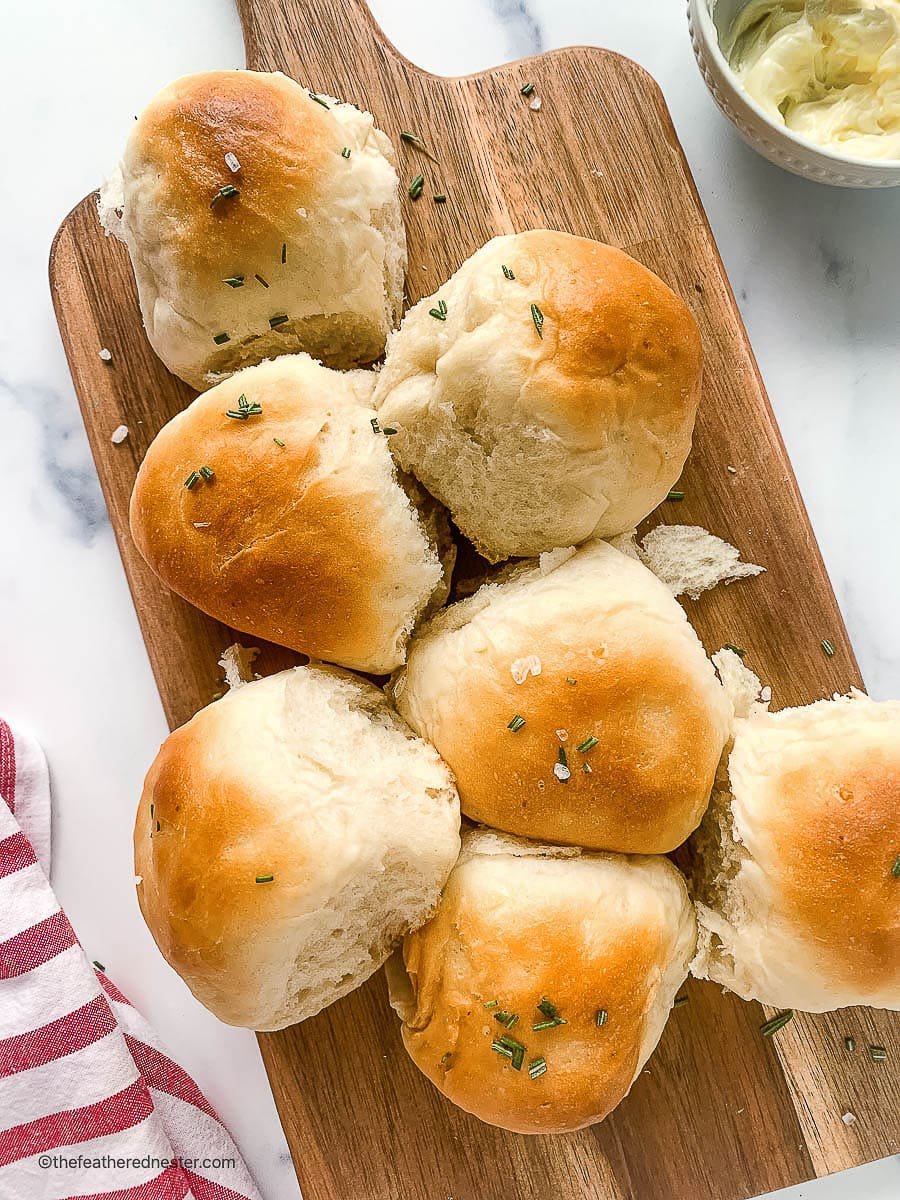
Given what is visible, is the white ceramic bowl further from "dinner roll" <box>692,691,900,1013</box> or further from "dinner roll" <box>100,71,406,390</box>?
"dinner roll" <box>692,691,900,1013</box>

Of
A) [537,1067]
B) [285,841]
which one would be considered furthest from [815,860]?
[285,841]

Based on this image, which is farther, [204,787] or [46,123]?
[46,123]

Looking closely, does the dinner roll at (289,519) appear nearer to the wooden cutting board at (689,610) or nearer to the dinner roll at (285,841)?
the dinner roll at (285,841)

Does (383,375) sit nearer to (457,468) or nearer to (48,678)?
(457,468)

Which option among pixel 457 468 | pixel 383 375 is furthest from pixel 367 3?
pixel 457 468

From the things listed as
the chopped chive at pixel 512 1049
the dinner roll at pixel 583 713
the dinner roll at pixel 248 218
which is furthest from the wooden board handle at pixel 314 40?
the chopped chive at pixel 512 1049

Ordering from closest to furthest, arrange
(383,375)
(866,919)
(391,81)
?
(866,919) → (383,375) → (391,81)
